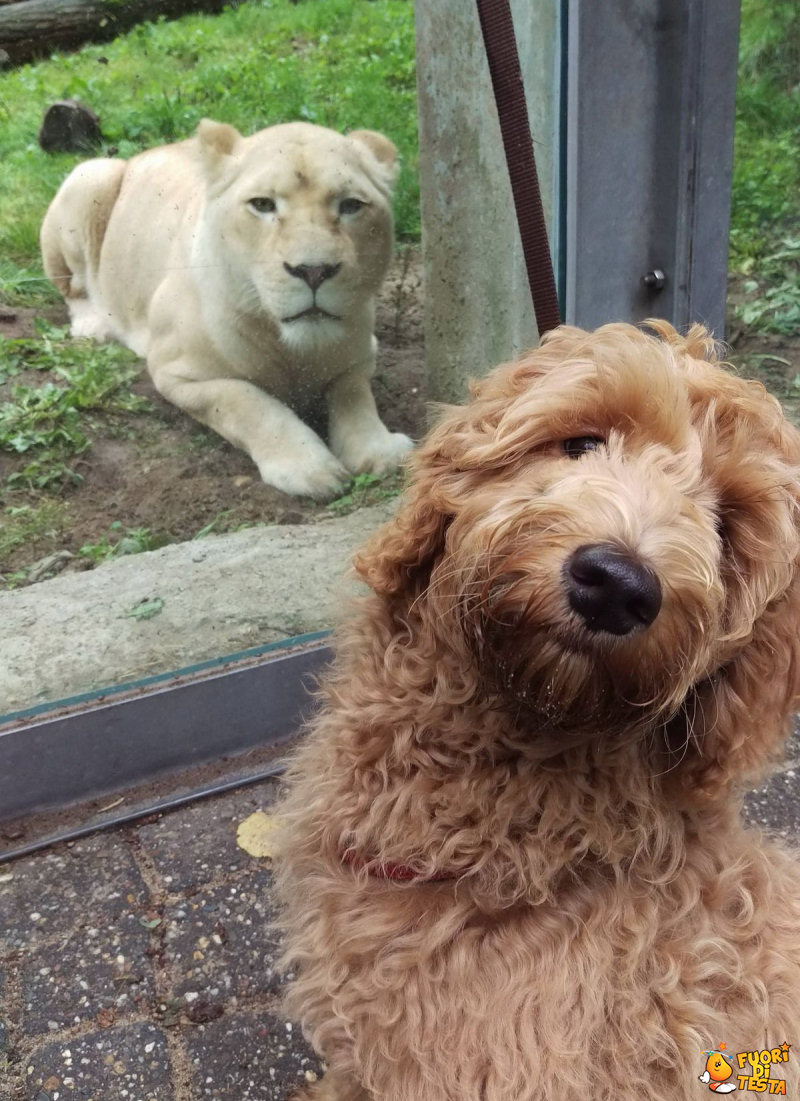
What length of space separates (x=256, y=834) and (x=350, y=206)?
6.93 ft

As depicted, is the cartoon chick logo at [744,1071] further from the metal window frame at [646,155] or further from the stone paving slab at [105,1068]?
the metal window frame at [646,155]

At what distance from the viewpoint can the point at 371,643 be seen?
6.47ft

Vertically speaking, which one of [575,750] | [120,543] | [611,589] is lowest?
[120,543]

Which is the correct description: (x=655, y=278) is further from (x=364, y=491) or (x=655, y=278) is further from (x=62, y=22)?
(x=62, y=22)

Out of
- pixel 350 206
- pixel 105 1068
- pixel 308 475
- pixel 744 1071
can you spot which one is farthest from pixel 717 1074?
pixel 350 206

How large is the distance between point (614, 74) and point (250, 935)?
2.94 meters

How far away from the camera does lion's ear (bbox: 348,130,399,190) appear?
10.1ft

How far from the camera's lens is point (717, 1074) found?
1.60m

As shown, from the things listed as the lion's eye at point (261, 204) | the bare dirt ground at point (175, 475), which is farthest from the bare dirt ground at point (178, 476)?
the lion's eye at point (261, 204)

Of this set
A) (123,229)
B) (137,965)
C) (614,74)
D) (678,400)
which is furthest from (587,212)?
(137,965)

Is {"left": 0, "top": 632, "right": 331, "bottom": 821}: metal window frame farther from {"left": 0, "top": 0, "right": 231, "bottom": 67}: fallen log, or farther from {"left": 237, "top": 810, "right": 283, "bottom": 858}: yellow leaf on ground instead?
{"left": 0, "top": 0, "right": 231, "bottom": 67}: fallen log

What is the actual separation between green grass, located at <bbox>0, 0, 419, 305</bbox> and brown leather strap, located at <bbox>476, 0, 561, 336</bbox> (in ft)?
3.35

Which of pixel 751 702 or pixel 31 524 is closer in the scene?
pixel 751 702

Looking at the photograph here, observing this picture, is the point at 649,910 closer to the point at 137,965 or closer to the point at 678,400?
the point at 678,400
